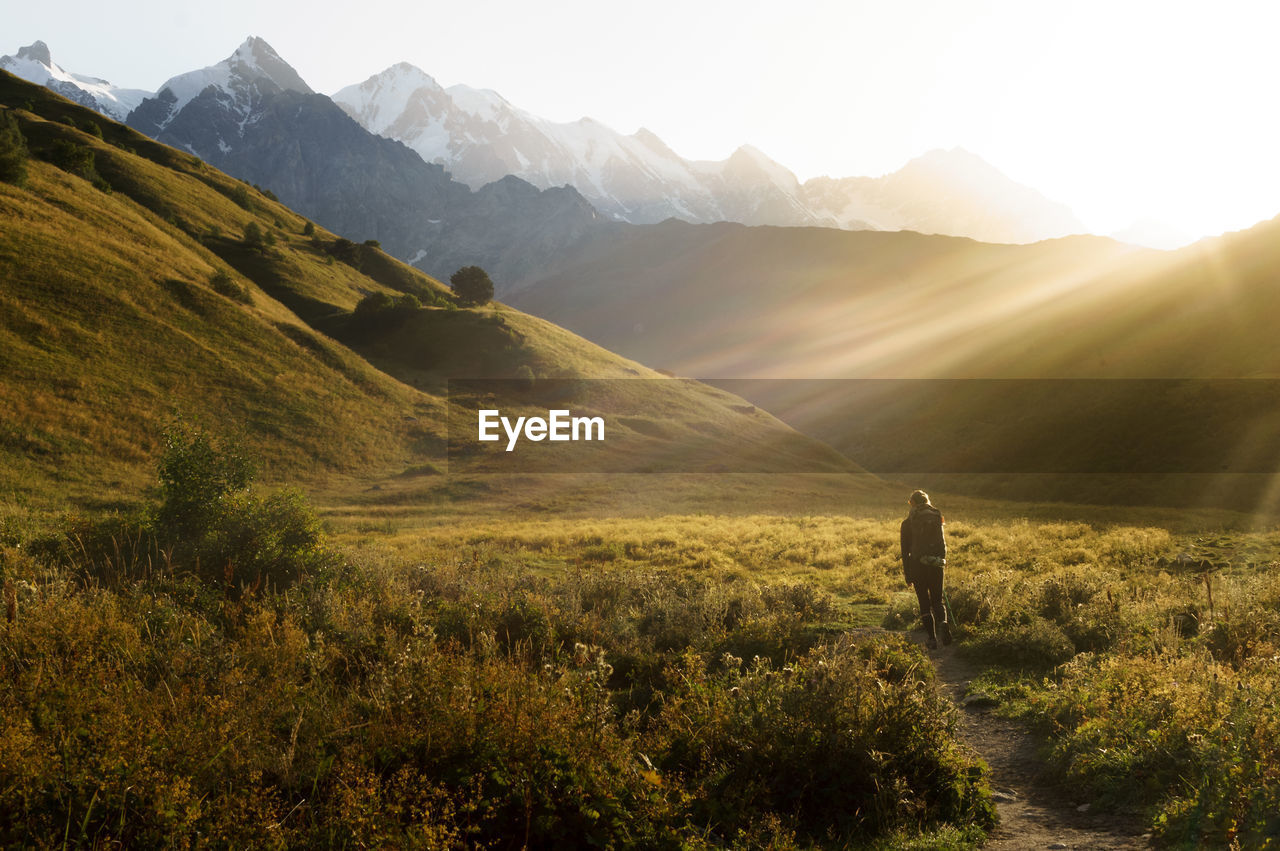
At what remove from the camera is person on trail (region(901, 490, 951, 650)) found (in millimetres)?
12297

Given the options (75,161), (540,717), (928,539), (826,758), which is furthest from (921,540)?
(75,161)

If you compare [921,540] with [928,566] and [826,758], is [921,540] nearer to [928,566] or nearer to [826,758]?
[928,566]

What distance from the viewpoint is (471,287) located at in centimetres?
10256

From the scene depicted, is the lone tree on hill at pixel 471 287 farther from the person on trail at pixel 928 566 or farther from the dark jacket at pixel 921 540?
the person on trail at pixel 928 566

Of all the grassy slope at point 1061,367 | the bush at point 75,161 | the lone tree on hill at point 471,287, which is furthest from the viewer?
the lone tree on hill at point 471,287

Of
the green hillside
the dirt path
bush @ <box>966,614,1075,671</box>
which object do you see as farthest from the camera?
the green hillside

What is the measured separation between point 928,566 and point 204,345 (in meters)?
54.7

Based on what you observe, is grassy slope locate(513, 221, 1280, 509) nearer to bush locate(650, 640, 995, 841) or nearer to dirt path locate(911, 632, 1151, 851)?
dirt path locate(911, 632, 1151, 851)

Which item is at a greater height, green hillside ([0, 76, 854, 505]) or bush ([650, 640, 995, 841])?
green hillside ([0, 76, 854, 505])

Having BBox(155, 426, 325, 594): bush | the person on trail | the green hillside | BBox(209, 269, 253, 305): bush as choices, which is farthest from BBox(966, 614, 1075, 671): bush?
BBox(209, 269, 253, 305): bush

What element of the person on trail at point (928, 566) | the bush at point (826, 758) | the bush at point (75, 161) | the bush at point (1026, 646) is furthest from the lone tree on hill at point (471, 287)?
the bush at point (826, 758)

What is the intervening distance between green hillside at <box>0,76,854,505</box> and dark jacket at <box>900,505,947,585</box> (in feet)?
54.8

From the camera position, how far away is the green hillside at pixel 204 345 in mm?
37156

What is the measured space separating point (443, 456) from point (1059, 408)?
75.8 metres
